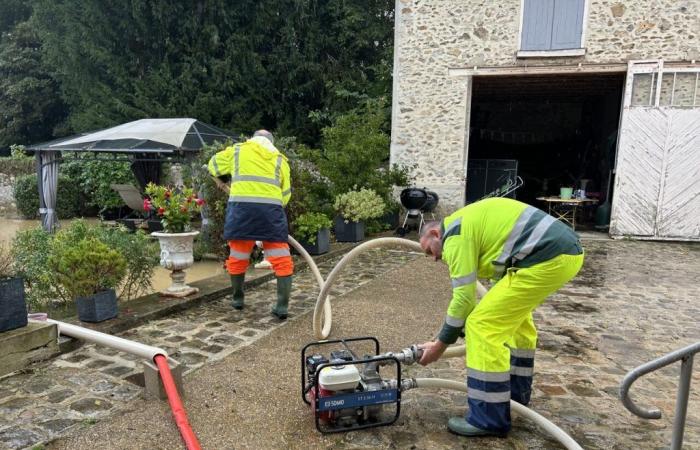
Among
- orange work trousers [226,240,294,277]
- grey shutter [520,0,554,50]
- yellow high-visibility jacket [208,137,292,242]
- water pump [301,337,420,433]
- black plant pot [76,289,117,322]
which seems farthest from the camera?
grey shutter [520,0,554,50]

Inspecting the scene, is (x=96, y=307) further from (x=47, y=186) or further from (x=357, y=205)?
(x=47, y=186)

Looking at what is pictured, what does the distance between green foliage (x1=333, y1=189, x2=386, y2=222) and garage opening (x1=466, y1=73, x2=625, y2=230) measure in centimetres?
496

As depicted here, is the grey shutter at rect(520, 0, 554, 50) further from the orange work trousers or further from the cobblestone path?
the orange work trousers

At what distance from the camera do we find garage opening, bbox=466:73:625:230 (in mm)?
13211

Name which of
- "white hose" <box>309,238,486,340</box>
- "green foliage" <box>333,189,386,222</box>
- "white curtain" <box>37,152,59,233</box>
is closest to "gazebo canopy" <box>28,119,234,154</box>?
"white curtain" <box>37,152,59,233</box>

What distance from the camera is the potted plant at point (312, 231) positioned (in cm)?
730

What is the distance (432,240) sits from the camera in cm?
265

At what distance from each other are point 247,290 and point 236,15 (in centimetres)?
1406

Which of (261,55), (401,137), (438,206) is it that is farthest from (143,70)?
(438,206)

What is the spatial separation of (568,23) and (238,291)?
8919 millimetres

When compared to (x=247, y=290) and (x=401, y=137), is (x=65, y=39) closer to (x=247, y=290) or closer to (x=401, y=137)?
(x=401, y=137)

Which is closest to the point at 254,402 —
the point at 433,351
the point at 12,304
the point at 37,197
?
the point at 433,351

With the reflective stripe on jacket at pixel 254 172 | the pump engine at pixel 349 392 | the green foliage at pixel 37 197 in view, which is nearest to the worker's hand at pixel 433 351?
the pump engine at pixel 349 392

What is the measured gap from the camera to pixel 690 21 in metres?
9.33
